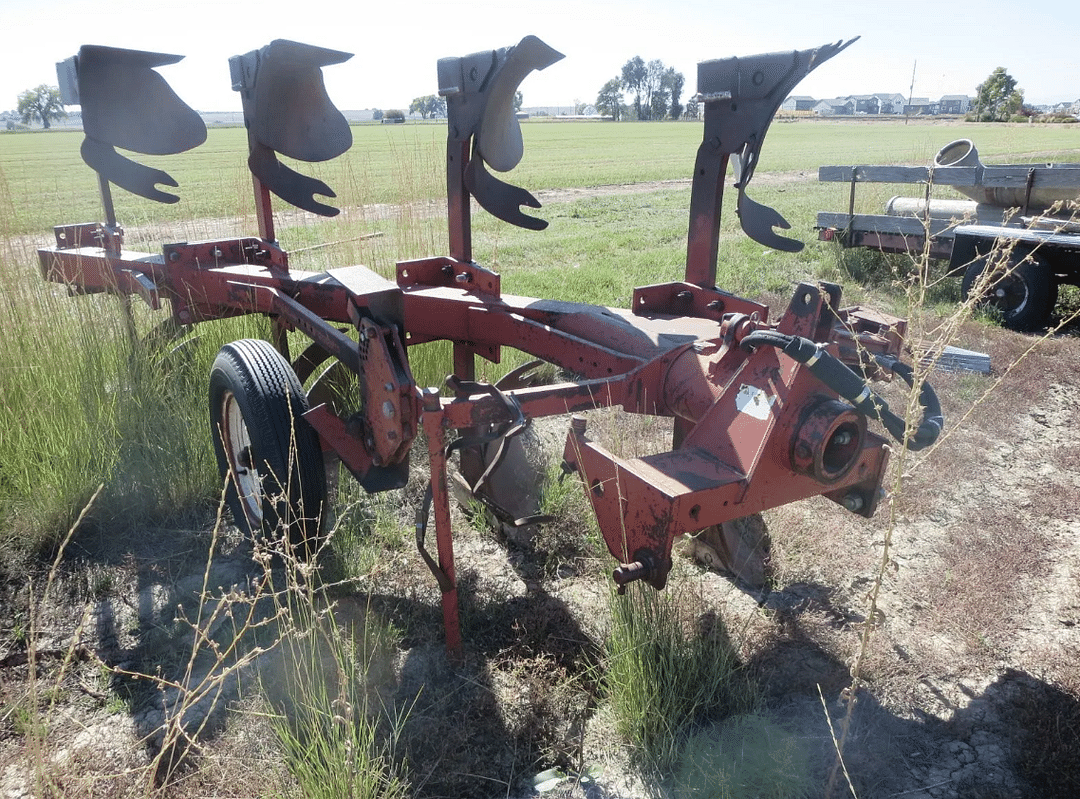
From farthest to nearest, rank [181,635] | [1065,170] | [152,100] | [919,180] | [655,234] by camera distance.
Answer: [655,234] < [919,180] < [1065,170] < [152,100] < [181,635]

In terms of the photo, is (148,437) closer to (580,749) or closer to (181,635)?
(181,635)

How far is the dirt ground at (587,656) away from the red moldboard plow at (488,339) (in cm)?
33

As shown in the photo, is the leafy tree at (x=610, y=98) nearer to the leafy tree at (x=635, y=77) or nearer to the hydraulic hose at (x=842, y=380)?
the leafy tree at (x=635, y=77)

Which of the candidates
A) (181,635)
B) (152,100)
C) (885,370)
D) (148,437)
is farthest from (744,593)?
(152,100)

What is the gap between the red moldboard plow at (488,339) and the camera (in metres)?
2.18

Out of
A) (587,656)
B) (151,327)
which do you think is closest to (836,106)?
(151,327)

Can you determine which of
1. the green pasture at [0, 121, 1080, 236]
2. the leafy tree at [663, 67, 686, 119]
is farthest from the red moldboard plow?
the leafy tree at [663, 67, 686, 119]

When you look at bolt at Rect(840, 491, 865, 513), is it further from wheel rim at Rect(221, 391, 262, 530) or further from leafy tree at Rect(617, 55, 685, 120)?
leafy tree at Rect(617, 55, 685, 120)

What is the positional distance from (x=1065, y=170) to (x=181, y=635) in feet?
26.4

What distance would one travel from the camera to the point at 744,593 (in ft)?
10.2

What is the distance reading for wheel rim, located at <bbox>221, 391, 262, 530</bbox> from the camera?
3.30 meters

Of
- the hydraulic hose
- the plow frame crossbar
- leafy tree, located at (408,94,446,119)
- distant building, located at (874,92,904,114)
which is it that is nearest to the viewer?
the hydraulic hose

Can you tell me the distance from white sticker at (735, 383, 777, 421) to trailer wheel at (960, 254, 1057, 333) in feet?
17.5

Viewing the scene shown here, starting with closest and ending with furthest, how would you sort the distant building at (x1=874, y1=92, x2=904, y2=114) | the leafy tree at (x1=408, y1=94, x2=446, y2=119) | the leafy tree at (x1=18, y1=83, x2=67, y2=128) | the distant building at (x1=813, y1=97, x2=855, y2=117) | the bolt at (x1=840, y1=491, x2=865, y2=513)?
the bolt at (x1=840, y1=491, x2=865, y2=513)
the leafy tree at (x1=408, y1=94, x2=446, y2=119)
the leafy tree at (x1=18, y1=83, x2=67, y2=128)
the distant building at (x1=874, y1=92, x2=904, y2=114)
the distant building at (x1=813, y1=97, x2=855, y2=117)
